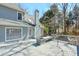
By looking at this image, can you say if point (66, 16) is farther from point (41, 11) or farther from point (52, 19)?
point (41, 11)

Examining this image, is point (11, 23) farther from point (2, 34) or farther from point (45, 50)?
point (45, 50)

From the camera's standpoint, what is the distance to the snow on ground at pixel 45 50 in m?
3.53

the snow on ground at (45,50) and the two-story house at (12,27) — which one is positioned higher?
the two-story house at (12,27)

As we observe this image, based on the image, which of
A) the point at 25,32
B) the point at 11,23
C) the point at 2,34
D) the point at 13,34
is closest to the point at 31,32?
the point at 25,32

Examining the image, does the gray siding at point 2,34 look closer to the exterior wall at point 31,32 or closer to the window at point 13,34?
the window at point 13,34

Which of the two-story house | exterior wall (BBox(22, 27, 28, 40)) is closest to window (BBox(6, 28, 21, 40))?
the two-story house

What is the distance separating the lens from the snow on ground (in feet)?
11.6

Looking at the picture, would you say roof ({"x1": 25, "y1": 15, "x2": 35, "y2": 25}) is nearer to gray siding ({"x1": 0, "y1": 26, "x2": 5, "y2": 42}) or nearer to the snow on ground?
the snow on ground

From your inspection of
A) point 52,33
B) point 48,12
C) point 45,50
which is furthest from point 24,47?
point 48,12

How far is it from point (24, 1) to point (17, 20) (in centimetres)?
56

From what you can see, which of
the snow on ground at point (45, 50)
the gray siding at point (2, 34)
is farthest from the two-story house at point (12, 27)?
the snow on ground at point (45, 50)

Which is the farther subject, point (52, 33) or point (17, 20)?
point (17, 20)

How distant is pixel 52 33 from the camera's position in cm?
363

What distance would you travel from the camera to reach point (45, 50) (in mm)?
3604
